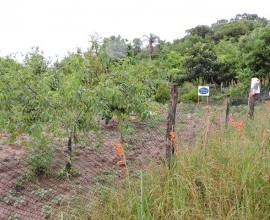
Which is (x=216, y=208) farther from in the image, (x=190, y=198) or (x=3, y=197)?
(x=3, y=197)

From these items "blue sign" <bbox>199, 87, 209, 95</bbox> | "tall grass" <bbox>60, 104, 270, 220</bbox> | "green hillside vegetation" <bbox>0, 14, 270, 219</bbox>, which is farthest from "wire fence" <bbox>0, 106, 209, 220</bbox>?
"blue sign" <bbox>199, 87, 209, 95</bbox>

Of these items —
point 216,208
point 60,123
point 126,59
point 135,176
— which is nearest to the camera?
point 216,208

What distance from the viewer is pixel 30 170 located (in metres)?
4.10

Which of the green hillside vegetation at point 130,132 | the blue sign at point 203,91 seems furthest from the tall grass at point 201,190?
the blue sign at point 203,91

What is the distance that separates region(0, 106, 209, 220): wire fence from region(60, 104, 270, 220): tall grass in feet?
0.94

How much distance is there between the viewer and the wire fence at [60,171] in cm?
324

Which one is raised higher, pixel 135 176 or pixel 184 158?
pixel 184 158

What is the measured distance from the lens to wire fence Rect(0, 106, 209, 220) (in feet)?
10.6

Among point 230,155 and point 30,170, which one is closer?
point 230,155

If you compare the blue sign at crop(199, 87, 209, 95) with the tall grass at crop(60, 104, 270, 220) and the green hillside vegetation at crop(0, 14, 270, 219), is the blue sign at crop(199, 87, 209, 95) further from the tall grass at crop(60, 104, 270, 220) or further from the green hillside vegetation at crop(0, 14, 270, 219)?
Answer: the tall grass at crop(60, 104, 270, 220)

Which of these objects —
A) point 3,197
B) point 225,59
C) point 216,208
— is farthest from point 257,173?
point 225,59

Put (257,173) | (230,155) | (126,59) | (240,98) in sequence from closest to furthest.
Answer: (257,173), (230,155), (126,59), (240,98)

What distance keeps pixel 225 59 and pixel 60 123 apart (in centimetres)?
1550

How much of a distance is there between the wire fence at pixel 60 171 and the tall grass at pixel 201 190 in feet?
0.94
